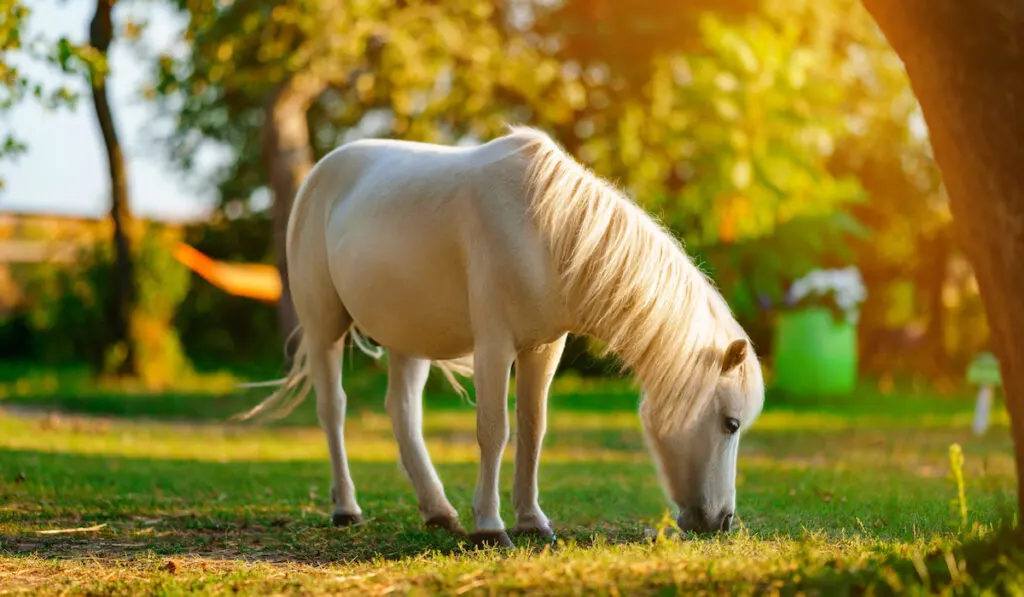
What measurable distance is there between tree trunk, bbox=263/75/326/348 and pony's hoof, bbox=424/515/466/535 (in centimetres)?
918

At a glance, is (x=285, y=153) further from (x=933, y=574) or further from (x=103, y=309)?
(x=933, y=574)

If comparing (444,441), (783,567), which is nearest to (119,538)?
(783,567)

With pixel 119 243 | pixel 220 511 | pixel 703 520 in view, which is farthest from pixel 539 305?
pixel 119 243

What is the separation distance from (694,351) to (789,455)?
5.30 m

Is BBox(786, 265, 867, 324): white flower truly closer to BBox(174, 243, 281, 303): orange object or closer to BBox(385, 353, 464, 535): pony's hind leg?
BBox(174, 243, 281, 303): orange object

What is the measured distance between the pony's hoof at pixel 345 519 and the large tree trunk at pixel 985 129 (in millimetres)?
2971

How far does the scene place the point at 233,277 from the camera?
57.0ft

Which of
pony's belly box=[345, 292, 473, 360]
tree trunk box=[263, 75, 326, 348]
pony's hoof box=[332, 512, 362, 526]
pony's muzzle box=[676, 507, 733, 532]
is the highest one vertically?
tree trunk box=[263, 75, 326, 348]

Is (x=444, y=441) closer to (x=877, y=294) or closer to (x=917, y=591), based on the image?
(x=917, y=591)

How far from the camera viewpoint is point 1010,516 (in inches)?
154

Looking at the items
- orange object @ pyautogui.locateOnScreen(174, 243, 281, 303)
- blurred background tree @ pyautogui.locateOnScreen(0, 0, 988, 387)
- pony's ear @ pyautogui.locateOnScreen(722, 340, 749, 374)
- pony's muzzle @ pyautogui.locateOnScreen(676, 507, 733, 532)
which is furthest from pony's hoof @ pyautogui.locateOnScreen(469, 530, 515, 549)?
orange object @ pyautogui.locateOnScreen(174, 243, 281, 303)

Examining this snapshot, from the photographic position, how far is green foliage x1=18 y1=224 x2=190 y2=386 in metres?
14.7

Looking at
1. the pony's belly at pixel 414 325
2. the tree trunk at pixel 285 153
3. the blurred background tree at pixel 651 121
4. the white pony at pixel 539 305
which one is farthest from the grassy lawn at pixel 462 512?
the blurred background tree at pixel 651 121

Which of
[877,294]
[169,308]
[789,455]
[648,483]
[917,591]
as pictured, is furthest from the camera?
[877,294]
